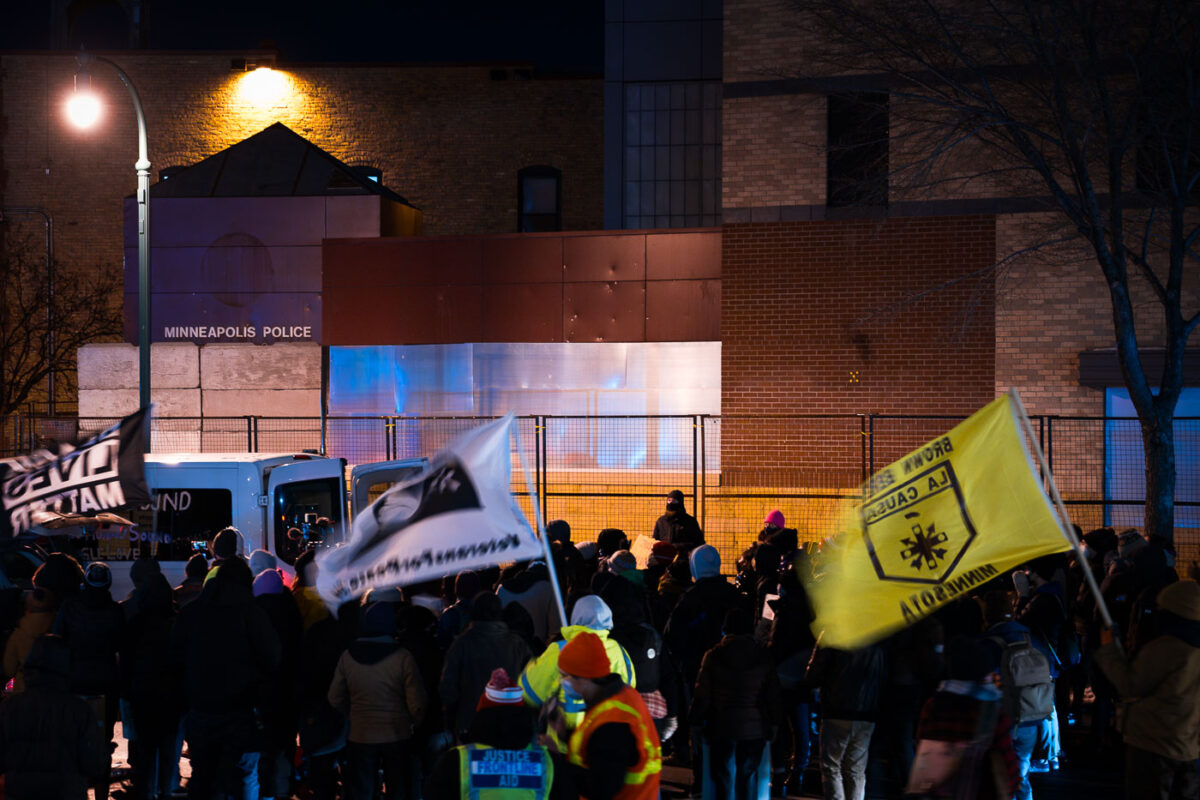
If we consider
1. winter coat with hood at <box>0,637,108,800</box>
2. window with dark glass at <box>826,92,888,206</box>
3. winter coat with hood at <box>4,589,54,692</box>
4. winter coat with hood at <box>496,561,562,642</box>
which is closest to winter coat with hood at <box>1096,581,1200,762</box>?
winter coat with hood at <box>496,561,562,642</box>

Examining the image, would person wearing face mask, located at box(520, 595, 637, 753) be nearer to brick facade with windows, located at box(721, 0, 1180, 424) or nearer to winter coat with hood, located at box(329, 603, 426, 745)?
winter coat with hood, located at box(329, 603, 426, 745)

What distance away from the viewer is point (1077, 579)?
11719 millimetres

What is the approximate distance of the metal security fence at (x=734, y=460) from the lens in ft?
61.2

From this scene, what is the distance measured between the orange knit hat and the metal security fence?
483 inches

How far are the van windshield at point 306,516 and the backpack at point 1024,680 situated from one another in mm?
7588

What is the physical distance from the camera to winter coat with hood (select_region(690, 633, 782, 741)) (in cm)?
762

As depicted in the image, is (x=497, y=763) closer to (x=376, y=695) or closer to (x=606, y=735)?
(x=606, y=735)

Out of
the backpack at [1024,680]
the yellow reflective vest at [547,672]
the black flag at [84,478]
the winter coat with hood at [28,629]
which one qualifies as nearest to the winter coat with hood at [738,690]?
the yellow reflective vest at [547,672]

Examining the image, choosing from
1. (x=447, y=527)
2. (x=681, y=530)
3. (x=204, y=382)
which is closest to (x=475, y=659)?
(x=447, y=527)

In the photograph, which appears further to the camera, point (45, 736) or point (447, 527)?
point (447, 527)

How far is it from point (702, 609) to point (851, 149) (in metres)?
13.2

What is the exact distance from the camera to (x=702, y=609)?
30.3ft

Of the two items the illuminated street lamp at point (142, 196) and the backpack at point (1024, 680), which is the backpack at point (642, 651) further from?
the illuminated street lamp at point (142, 196)

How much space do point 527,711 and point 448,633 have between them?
3.80 meters
